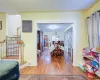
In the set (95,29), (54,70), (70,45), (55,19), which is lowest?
(54,70)

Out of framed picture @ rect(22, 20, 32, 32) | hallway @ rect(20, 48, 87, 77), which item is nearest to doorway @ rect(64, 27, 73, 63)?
hallway @ rect(20, 48, 87, 77)

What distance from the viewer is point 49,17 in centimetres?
550

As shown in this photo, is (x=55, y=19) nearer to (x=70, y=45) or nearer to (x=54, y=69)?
(x=54, y=69)

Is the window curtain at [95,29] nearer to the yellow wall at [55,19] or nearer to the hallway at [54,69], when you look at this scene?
the yellow wall at [55,19]

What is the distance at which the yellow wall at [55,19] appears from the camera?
5.43m

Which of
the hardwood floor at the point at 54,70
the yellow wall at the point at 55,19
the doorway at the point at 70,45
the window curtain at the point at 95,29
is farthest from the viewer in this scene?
the doorway at the point at 70,45

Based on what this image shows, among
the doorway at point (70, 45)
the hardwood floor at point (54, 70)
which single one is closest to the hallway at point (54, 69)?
the hardwood floor at point (54, 70)

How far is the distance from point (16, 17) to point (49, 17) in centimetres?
395

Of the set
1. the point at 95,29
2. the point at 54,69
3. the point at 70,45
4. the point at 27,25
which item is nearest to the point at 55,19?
the point at 27,25

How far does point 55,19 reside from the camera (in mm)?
5488

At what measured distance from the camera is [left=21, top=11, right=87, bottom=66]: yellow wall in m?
5.43

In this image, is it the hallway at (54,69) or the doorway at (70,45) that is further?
the doorway at (70,45)

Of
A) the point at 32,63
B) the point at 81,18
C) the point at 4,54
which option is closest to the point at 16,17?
the point at 4,54

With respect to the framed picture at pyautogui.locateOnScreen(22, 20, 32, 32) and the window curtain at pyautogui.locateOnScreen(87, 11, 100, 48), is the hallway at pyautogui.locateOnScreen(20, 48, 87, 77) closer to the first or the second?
the window curtain at pyautogui.locateOnScreen(87, 11, 100, 48)
